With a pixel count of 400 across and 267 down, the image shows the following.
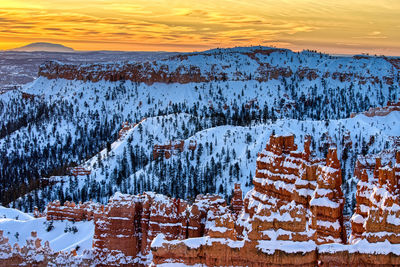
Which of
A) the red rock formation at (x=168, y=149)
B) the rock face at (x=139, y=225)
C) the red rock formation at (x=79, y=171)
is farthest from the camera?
the red rock formation at (x=168, y=149)

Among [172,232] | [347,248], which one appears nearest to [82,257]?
[172,232]

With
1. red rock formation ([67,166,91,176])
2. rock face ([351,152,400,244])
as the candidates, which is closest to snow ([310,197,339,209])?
rock face ([351,152,400,244])

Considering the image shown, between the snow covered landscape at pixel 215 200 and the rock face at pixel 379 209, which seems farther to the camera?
the rock face at pixel 379 209

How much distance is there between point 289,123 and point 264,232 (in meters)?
123

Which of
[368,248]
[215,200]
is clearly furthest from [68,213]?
[368,248]

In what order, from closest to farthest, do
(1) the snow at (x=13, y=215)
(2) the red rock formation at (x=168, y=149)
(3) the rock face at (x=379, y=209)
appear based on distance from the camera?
(3) the rock face at (x=379, y=209), (1) the snow at (x=13, y=215), (2) the red rock formation at (x=168, y=149)

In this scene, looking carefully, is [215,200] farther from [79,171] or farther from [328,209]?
[79,171]

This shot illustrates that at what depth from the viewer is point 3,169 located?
493 feet

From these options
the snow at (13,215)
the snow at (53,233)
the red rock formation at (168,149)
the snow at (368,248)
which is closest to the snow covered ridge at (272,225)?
the snow at (368,248)

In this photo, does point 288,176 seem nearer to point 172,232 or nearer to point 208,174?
point 172,232

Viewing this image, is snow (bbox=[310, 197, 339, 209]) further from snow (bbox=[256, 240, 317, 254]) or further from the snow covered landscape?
snow (bbox=[256, 240, 317, 254])

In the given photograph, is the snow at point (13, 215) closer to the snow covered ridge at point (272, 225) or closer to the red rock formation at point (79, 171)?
the snow covered ridge at point (272, 225)

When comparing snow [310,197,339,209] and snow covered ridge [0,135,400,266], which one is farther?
snow [310,197,339,209]

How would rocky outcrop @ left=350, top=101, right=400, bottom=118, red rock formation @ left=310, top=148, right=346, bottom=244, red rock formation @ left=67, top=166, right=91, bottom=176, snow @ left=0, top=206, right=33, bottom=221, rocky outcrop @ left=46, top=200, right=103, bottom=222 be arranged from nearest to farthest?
red rock formation @ left=310, top=148, right=346, bottom=244, rocky outcrop @ left=46, top=200, right=103, bottom=222, snow @ left=0, top=206, right=33, bottom=221, red rock formation @ left=67, top=166, right=91, bottom=176, rocky outcrop @ left=350, top=101, right=400, bottom=118
